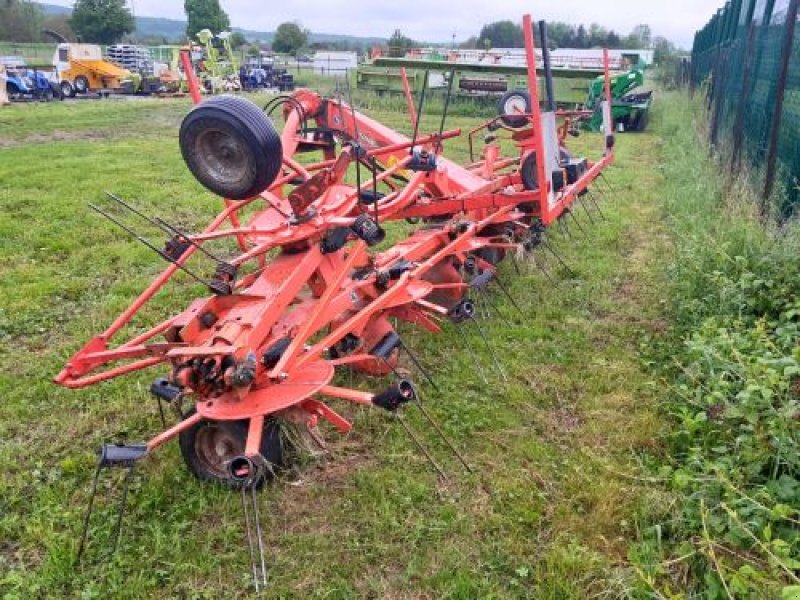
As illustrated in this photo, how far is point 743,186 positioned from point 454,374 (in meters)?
3.78

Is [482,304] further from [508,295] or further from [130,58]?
[130,58]

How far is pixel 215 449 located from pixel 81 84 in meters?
24.4

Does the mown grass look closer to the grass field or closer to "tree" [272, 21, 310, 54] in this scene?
the grass field

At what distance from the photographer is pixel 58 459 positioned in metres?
3.33

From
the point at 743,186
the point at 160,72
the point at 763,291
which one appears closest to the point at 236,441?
the point at 763,291

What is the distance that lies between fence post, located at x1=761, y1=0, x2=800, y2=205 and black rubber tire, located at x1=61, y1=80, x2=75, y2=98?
22797 mm

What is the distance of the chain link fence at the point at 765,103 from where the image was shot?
557cm

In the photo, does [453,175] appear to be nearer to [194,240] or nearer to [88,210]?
[194,240]

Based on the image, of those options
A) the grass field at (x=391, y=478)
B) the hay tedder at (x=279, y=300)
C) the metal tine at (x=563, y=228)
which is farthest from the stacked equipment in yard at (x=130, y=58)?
the hay tedder at (x=279, y=300)

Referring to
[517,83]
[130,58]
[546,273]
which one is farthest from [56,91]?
[546,273]

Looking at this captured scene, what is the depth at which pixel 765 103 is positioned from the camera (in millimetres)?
6727

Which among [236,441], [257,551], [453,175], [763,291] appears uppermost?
[453,175]

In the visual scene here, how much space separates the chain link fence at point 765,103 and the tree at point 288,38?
181 feet

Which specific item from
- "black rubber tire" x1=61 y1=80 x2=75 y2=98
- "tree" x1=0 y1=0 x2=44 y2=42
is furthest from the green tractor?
"tree" x1=0 y1=0 x2=44 y2=42
